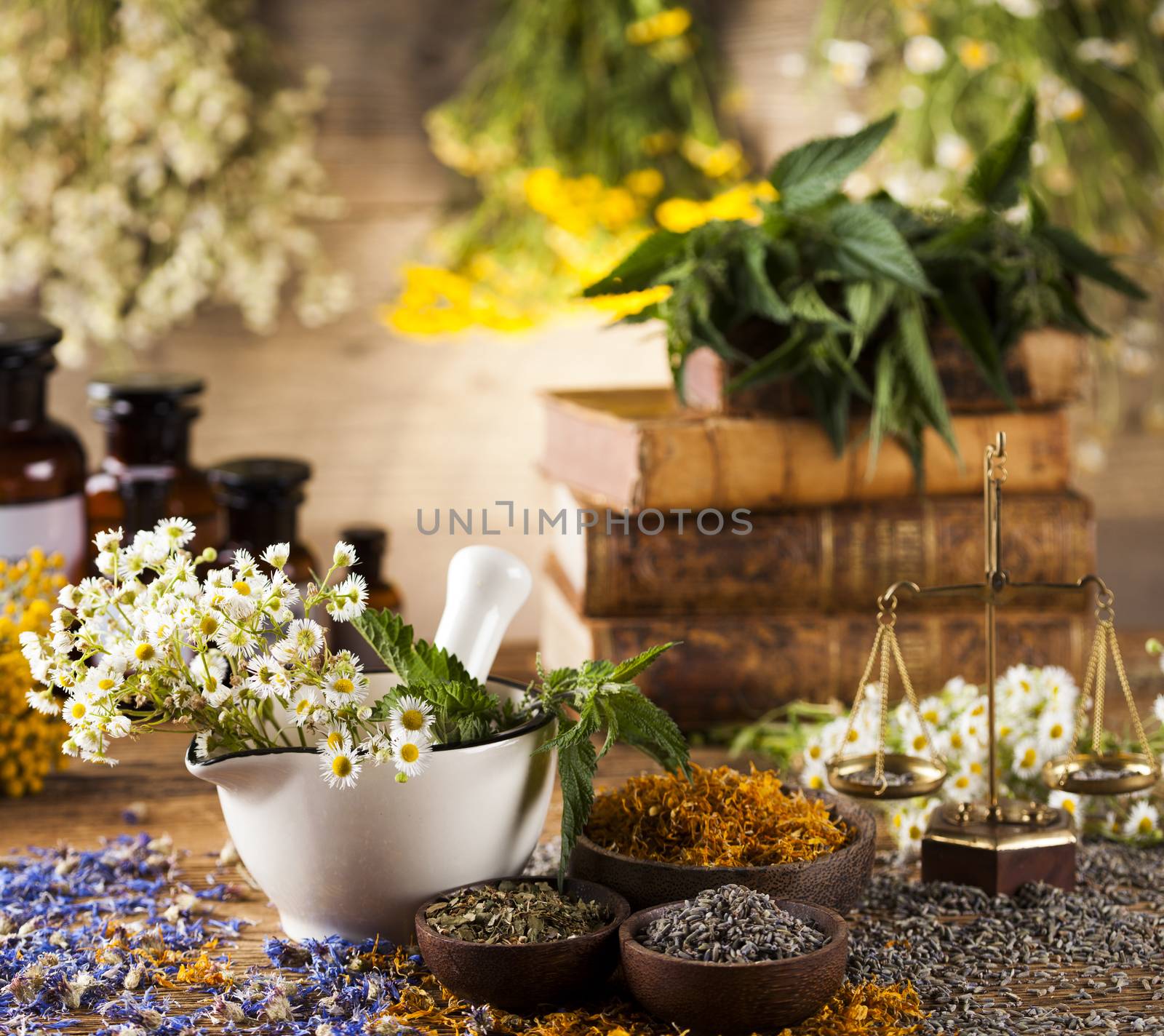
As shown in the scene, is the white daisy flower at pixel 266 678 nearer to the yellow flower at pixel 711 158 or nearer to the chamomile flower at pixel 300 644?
the chamomile flower at pixel 300 644

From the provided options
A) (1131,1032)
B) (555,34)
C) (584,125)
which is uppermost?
(555,34)

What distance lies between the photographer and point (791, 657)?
117 centimetres

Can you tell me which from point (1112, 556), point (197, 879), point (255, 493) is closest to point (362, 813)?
point (197, 879)

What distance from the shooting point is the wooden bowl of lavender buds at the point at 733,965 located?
0.62 metres

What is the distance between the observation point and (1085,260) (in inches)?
45.6

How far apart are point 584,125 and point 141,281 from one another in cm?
60

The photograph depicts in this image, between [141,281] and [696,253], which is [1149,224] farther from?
[141,281]

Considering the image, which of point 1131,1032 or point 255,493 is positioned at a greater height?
point 255,493

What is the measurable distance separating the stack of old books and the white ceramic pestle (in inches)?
11.5

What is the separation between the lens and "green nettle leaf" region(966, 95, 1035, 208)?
1.11 metres

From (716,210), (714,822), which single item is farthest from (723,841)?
(716,210)

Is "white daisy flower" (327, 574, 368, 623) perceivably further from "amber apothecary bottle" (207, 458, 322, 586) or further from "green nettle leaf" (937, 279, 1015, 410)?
"green nettle leaf" (937, 279, 1015, 410)

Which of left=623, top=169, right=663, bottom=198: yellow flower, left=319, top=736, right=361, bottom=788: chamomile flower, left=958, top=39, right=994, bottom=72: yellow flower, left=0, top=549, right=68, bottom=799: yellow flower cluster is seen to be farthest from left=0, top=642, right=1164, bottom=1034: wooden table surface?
left=958, top=39, right=994, bottom=72: yellow flower

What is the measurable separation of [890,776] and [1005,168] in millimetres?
554
